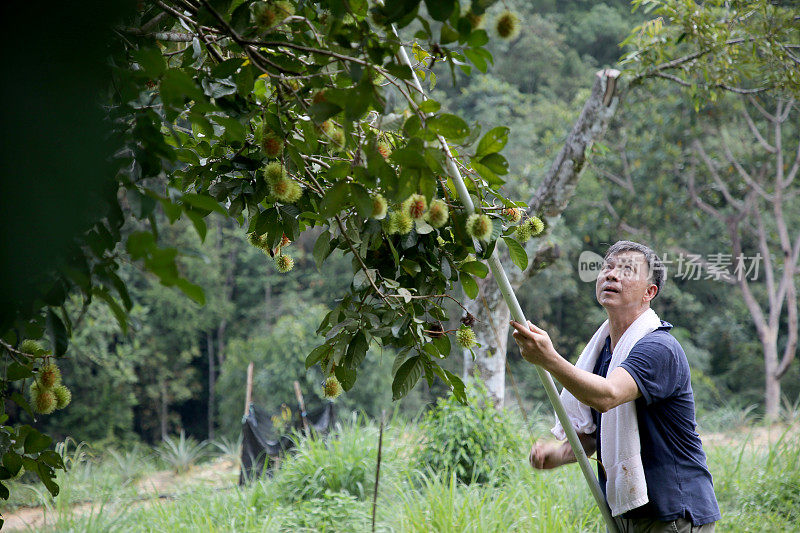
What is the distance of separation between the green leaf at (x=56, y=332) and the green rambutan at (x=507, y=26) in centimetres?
64

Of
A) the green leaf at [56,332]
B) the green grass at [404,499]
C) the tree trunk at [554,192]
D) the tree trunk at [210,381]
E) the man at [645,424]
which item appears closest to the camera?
the green leaf at [56,332]

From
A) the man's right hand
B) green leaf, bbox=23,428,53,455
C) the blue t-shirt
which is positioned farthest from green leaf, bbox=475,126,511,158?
the man's right hand

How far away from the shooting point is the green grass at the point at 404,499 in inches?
98.7

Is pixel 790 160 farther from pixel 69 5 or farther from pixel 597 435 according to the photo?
pixel 69 5

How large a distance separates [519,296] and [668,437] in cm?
810

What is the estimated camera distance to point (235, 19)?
839mm

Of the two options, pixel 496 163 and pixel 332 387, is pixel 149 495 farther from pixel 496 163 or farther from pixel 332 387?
pixel 496 163

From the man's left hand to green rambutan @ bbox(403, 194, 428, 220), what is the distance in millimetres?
309

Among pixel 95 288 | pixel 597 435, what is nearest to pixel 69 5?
pixel 95 288

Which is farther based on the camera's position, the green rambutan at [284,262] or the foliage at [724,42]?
the foliage at [724,42]

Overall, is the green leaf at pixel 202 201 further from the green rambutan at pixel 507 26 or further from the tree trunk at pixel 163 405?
the tree trunk at pixel 163 405

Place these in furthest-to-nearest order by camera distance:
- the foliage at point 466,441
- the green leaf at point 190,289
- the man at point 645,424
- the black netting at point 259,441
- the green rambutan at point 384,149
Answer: the black netting at point 259,441 < the foliage at point 466,441 < the man at point 645,424 < the green rambutan at point 384,149 < the green leaf at point 190,289

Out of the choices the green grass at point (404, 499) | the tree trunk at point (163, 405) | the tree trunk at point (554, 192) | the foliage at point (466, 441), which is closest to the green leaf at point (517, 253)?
the green grass at point (404, 499)

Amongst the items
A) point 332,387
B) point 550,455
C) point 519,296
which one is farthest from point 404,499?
point 519,296
